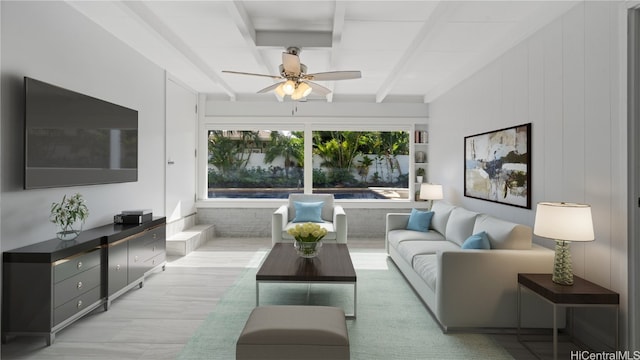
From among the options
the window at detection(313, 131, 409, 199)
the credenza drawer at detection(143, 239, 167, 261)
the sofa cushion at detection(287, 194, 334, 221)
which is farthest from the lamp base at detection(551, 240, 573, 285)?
the window at detection(313, 131, 409, 199)

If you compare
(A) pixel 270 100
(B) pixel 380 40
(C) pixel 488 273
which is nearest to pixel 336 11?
(B) pixel 380 40

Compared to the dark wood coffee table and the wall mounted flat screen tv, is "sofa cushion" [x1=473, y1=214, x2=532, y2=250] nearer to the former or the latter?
the dark wood coffee table

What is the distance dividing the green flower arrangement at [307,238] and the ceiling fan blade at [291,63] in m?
1.51

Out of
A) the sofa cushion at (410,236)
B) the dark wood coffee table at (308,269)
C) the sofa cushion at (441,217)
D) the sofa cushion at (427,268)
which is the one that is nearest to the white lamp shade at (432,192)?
the sofa cushion at (441,217)

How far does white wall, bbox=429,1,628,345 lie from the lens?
2416 mm

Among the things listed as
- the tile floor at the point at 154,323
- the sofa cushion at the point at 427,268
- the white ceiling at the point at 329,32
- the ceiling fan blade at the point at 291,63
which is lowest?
the tile floor at the point at 154,323

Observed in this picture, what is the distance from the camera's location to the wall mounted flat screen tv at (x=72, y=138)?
2.74 metres

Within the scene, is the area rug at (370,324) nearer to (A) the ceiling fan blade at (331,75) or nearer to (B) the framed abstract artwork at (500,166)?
(B) the framed abstract artwork at (500,166)

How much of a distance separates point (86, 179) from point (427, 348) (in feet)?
10.6

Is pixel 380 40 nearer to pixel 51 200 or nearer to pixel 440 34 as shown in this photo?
pixel 440 34

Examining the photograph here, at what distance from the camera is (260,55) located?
4.27m

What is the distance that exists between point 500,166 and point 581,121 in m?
1.29

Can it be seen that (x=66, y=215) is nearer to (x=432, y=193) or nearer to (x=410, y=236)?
(x=410, y=236)

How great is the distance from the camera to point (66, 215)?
299cm
